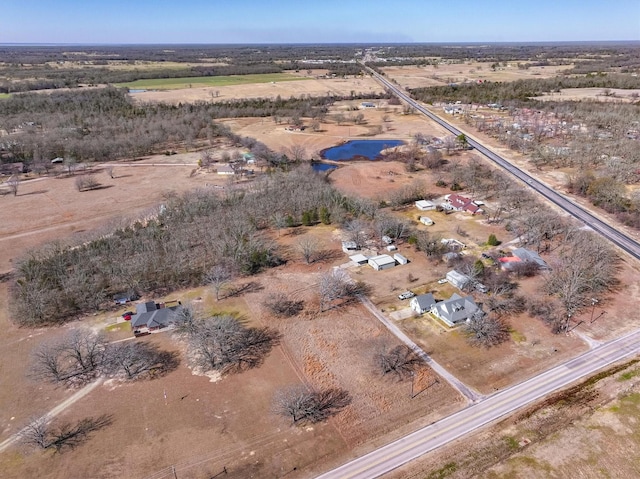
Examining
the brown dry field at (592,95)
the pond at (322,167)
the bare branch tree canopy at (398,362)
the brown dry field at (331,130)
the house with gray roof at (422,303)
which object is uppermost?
the brown dry field at (592,95)

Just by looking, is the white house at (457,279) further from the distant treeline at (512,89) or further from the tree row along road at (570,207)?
the distant treeline at (512,89)

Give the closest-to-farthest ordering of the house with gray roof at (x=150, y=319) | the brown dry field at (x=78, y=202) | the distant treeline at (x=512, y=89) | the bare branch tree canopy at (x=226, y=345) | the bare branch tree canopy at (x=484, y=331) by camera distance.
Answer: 1. the bare branch tree canopy at (x=226, y=345)
2. the bare branch tree canopy at (x=484, y=331)
3. the house with gray roof at (x=150, y=319)
4. the brown dry field at (x=78, y=202)
5. the distant treeline at (x=512, y=89)

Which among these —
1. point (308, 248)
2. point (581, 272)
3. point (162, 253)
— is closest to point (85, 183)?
point (162, 253)

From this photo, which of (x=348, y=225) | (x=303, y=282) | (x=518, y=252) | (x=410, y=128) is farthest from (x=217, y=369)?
(x=410, y=128)

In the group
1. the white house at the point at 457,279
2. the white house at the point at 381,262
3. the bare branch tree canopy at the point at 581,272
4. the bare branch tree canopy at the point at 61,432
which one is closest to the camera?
the bare branch tree canopy at the point at 61,432

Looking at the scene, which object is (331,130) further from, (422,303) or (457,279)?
(422,303)

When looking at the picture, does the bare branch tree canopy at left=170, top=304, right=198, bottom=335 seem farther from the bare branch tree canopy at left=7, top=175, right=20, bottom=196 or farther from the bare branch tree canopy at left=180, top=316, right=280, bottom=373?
the bare branch tree canopy at left=7, top=175, right=20, bottom=196

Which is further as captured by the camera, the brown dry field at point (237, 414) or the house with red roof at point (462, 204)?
the house with red roof at point (462, 204)

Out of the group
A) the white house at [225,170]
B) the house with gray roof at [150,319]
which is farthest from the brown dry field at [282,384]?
the white house at [225,170]
